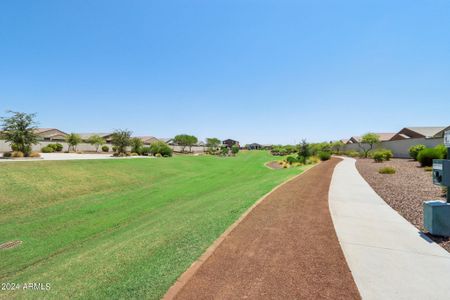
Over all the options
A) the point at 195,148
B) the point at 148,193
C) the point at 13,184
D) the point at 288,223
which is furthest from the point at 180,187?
the point at 195,148

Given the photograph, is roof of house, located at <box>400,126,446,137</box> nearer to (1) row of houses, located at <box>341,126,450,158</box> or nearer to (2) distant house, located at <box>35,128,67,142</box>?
(1) row of houses, located at <box>341,126,450,158</box>

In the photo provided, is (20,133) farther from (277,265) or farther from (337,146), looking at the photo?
(337,146)

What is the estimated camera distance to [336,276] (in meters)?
4.07

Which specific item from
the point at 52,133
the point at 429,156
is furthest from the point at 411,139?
the point at 52,133

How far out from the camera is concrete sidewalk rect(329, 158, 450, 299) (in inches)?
147

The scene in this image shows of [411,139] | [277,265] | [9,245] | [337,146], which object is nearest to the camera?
[277,265]

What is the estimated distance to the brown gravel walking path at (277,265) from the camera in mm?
3670

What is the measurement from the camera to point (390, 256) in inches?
190

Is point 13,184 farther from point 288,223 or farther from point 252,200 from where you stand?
point 288,223

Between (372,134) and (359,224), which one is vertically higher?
(372,134)

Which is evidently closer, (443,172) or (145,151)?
(443,172)

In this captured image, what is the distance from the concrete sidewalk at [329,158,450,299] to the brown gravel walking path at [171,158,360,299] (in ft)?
0.95

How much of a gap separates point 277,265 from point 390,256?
2.37m

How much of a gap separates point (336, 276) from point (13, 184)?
61.8 feet
